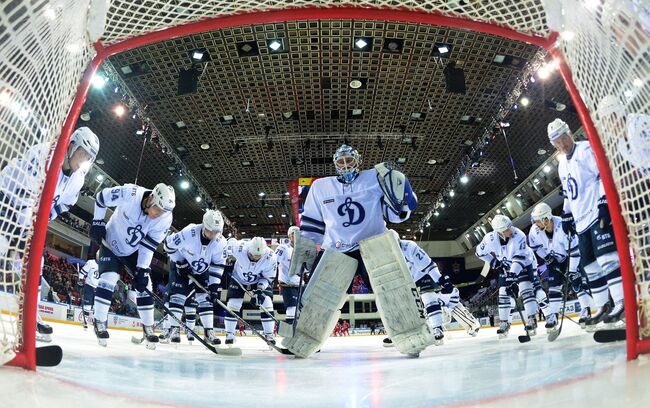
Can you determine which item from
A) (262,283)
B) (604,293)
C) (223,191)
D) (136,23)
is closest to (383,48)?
(262,283)

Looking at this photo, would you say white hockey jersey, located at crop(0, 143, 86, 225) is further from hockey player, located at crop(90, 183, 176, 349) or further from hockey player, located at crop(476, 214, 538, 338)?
hockey player, located at crop(476, 214, 538, 338)

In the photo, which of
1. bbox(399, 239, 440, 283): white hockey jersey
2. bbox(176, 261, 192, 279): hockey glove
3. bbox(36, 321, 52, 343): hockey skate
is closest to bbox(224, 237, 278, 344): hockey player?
bbox(176, 261, 192, 279): hockey glove

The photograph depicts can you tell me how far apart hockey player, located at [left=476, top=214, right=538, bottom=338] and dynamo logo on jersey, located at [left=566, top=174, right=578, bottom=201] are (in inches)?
80.6

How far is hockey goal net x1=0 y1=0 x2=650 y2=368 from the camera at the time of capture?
4.48 feet

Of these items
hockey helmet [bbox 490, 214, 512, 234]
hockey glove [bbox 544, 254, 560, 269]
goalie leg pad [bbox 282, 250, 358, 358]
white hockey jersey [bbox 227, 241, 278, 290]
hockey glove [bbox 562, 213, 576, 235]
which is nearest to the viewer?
goalie leg pad [bbox 282, 250, 358, 358]

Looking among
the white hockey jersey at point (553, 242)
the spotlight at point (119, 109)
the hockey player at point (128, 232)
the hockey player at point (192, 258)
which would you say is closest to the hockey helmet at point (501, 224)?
the white hockey jersey at point (553, 242)

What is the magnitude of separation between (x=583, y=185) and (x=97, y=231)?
3.76 m

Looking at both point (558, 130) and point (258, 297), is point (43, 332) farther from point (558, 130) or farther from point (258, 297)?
point (558, 130)

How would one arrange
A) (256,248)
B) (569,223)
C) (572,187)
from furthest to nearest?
(256,248) → (569,223) → (572,187)

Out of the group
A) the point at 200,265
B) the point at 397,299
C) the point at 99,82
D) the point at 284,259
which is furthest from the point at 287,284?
the point at 99,82

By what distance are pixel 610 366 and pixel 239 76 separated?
728cm

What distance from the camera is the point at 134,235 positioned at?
3.76 metres

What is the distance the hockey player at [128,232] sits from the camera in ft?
11.9

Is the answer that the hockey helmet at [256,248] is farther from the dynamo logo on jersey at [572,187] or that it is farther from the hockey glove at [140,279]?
the dynamo logo on jersey at [572,187]
